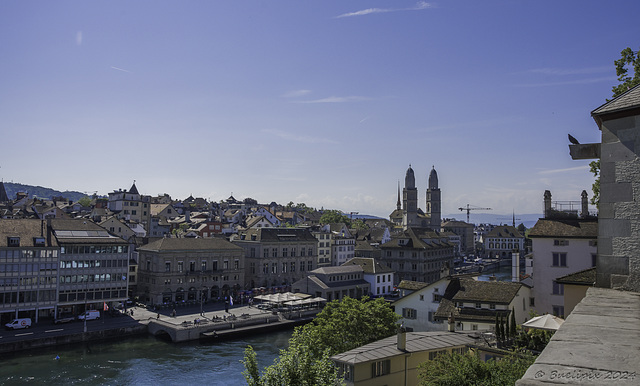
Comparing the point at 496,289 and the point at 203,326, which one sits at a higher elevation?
the point at 496,289

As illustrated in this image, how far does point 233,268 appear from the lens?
7525 cm

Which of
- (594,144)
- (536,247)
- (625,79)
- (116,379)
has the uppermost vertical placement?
(625,79)

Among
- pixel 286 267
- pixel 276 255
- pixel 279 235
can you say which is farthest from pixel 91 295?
pixel 286 267

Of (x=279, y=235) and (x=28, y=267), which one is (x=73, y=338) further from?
(x=279, y=235)

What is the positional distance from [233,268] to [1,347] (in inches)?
1404

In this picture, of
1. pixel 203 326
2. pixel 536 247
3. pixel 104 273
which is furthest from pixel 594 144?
pixel 104 273

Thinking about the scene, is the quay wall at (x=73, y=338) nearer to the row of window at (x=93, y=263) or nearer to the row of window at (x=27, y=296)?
the row of window at (x=27, y=296)

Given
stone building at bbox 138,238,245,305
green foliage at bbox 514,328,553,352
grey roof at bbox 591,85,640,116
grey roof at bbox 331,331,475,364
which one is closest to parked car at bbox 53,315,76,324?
stone building at bbox 138,238,245,305

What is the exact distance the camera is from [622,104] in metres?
7.22

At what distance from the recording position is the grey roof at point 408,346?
906 inches

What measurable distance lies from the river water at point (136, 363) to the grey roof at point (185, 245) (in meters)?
18.9

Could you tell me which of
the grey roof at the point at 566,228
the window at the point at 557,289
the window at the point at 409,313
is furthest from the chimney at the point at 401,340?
the window at the point at 409,313

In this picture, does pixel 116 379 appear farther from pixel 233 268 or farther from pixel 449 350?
pixel 233 268

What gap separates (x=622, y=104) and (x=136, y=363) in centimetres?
4341
